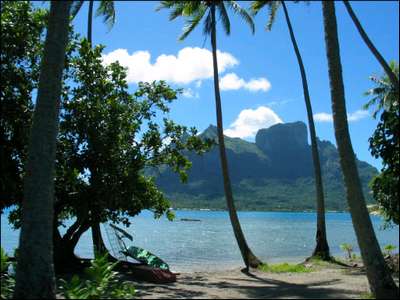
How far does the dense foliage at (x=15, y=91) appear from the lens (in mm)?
12820

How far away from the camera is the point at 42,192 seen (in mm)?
8414

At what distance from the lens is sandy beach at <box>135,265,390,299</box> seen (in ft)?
35.9

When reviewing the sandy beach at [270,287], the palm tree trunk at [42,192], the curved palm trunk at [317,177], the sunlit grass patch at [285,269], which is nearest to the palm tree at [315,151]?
the curved palm trunk at [317,177]

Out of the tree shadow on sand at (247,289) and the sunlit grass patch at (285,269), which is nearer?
the tree shadow on sand at (247,289)

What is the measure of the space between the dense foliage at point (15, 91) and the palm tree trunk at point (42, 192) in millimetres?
4159

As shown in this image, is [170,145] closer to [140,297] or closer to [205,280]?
[205,280]

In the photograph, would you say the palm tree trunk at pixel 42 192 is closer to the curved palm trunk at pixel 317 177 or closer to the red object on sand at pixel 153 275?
the red object on sand at pixel 153 275

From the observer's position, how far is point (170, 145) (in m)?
17.9

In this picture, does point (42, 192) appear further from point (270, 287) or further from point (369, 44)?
point (369, 44)

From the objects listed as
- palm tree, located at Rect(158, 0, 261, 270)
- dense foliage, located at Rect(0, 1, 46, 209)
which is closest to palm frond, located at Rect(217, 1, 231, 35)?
palm tree, located at Rect(158, 0, 261, 270)

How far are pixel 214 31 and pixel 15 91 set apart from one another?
29.5 feet

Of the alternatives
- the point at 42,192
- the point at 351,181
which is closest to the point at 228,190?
the point at 351,181

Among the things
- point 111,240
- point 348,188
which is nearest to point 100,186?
point 111,240

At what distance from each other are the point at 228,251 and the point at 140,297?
2714 cm
